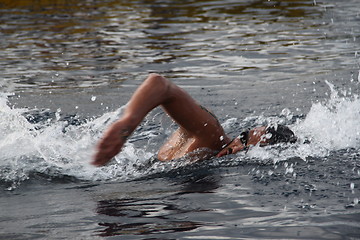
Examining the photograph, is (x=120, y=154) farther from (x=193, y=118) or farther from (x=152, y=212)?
(x=152, y=212)

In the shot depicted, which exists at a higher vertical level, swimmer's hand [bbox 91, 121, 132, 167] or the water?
swimmer's hand [bbox 91, 121, 132, 167]

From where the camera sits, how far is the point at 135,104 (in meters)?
5.16

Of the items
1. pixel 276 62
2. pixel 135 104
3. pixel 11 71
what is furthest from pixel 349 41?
pixel 135 104

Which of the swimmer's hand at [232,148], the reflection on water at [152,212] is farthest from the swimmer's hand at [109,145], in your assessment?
the swimmer's hand at [232,148]

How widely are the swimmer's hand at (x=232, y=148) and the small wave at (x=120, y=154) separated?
10cm

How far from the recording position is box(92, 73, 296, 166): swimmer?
527 cm

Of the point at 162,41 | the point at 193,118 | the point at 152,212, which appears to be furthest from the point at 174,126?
the point at 162,41

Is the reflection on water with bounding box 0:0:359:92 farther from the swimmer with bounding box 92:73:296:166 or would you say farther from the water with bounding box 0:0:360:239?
the swimmer with bounding box 92:73:296:166

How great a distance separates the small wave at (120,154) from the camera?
6.21 m

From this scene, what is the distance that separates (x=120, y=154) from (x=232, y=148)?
55.8 inches

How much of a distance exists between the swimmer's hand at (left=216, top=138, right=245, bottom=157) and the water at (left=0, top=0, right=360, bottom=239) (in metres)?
0.08

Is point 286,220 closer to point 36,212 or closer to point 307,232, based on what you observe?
point 307,232

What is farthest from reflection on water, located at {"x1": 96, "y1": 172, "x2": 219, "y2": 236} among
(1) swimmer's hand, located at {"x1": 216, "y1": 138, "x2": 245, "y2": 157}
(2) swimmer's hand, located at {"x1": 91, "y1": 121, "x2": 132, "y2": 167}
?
(1) swimmer's hand, located at {"x1": 216, "y1": 138, "x2": 245, "y2": 157}

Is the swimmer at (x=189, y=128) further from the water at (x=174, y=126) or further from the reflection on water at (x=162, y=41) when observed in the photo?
the reflection on water at (x=162, y=41)
